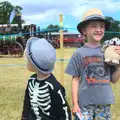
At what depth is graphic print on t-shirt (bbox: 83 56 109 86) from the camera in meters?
2.92

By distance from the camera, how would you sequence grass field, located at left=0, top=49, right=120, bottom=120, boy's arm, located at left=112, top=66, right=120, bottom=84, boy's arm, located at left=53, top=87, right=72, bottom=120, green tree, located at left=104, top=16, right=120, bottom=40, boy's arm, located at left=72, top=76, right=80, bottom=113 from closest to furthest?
boy's arm, located at left=53, top=87, right=72, bottom=120
boy's arm, located at left=72, top=76, right=80, bottom=113
boy's arm, located at left=112, top=66, right=120, bottom=84
green tree, located at left=104, top=16, right=120, bottom=40
grass field, located at left=0, top=49, right=120, bottom=120

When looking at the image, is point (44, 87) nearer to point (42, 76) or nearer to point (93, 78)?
point (42, 76)

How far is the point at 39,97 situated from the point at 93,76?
59cm

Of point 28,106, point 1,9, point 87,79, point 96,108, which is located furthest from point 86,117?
point 1,9

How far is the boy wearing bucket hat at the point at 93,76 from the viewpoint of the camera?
2.93 meters

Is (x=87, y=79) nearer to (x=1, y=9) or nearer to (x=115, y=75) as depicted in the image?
(x=115, y=75)

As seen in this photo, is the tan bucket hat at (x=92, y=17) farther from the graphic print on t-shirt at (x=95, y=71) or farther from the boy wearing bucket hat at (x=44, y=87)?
the boy wearing bucket hat at (x=44, y=87)

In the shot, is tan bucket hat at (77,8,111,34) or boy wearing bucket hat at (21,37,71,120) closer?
boy wearing bucket hat at (21,37,71,120)

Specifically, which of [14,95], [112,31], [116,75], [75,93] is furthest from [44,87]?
[112,31]

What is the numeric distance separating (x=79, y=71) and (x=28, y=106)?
578mm

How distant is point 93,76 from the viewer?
2920mm

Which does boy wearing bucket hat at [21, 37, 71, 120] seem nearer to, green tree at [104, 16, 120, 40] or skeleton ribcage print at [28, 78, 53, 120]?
skeleton ribcage print at [28, 78, 53, 120]

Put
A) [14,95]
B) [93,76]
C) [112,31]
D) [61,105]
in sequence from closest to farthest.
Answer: [61,105] → [93,76] → [14,95] → [112,31]

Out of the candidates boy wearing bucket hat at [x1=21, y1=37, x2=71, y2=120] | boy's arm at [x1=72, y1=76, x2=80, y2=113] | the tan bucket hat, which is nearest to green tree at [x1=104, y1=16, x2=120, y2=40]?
the tan bucket hat
